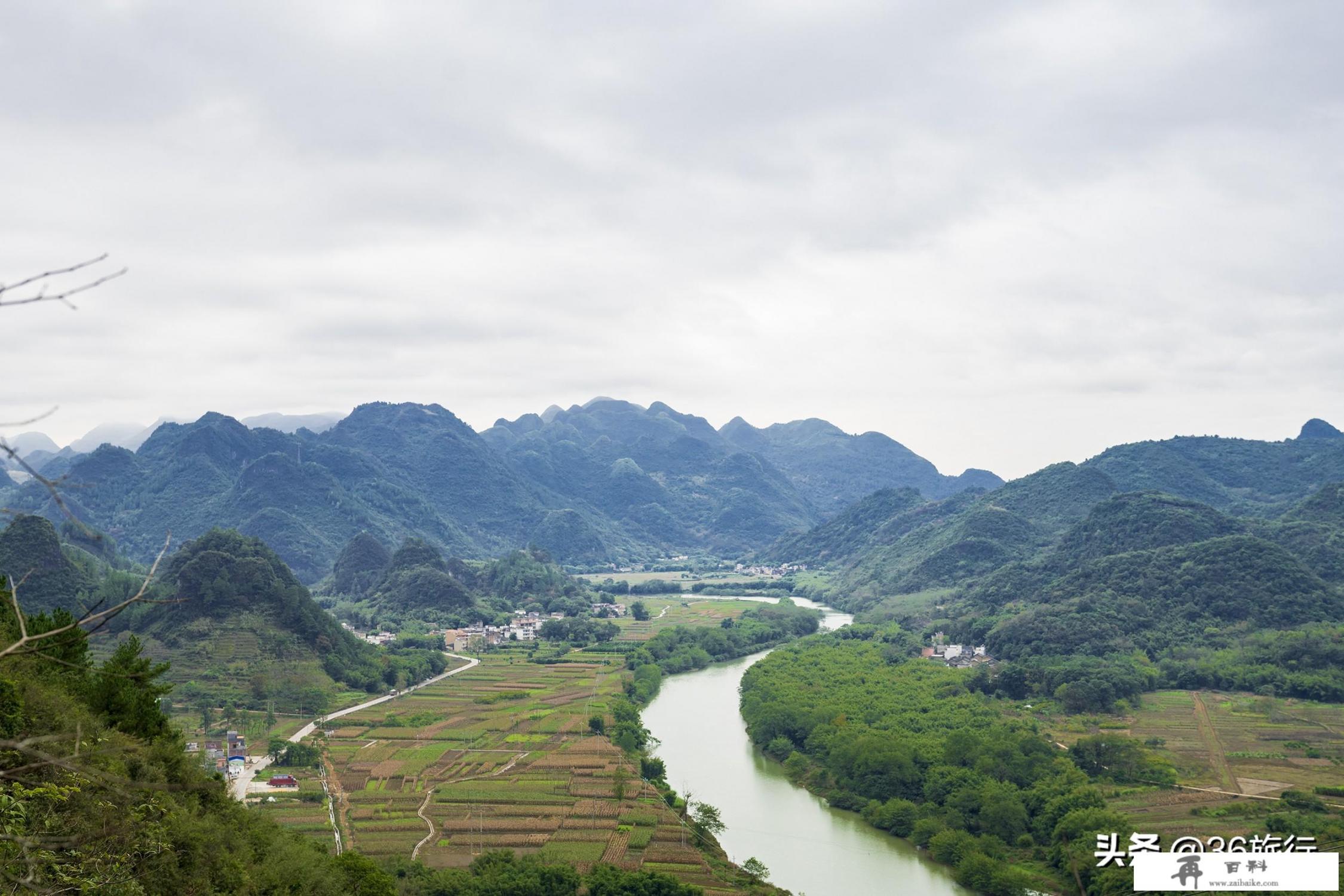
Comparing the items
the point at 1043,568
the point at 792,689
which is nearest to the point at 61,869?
the point at 792,689

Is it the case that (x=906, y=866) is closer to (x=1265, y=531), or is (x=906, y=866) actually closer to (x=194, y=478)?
(x=1265, y=531)

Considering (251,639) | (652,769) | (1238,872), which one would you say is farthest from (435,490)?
Answer: (1238,872)

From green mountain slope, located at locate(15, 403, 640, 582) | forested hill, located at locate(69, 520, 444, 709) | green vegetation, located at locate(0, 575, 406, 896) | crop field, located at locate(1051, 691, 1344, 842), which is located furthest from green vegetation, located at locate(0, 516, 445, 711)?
green mountain slope, located at locate(15, 403, 640, 582)

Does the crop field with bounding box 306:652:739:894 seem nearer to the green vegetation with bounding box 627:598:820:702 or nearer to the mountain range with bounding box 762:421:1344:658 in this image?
the green vegetation with bounding box 627:598:820:702

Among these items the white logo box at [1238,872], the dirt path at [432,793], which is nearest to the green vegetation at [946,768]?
the white logo box at [1238,872]

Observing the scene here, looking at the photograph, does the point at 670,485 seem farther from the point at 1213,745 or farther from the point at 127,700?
the point at 127,700

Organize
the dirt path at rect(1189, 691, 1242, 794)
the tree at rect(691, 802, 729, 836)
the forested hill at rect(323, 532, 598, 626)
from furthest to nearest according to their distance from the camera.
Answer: the forested hill at rect(323, 532, 598, 626)
the dirt path at rect(1189, 691, 1242, 794)
the tree at rect(691, 802, 729, 836)

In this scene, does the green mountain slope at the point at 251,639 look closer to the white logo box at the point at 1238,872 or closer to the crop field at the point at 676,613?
the crop field at the point at 676,613
